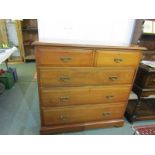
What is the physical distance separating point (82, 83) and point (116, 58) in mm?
417

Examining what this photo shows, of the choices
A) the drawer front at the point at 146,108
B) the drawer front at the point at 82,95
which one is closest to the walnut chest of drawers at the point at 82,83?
the drawer front at the point at 82,95

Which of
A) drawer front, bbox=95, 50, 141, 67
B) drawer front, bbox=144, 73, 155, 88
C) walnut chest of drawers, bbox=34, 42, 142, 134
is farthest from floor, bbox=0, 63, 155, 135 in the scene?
drawer front, bbox=95, 50, 141, 67

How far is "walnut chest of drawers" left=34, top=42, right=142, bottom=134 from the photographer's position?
124 cm

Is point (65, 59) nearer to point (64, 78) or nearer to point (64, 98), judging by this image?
point (64, 78)

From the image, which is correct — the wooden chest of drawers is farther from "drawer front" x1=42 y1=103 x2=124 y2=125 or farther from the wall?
the wall

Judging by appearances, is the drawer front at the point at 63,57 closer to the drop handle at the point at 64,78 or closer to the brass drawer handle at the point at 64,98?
the drop handle at the point at 64,78

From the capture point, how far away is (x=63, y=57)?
1228 mm

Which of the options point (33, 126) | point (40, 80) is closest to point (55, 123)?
point (33, 126)

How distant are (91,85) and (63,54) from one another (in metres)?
0.45

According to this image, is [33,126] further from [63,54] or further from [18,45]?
[18,45]

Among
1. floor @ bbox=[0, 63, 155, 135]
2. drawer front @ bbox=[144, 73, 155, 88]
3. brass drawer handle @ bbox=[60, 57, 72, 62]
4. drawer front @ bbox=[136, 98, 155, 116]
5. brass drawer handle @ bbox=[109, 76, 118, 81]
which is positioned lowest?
floor @ bbox=[0, 63, 155, 135]

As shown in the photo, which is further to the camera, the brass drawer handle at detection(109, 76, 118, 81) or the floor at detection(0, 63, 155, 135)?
the floor at detection(0, 63, 155, 135)

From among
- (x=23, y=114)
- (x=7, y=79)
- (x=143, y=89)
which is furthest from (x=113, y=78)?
(x=7, y=79)

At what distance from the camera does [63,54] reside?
1.22 meters
